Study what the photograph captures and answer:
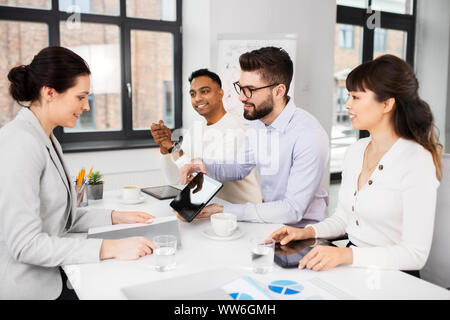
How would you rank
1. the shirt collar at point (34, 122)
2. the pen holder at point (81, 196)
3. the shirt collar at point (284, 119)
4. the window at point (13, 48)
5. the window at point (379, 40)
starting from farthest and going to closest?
the window at point (379, 40) → the window at point (13, 48) → the shirt collar at point (284, 119) → the pen holder at point (81, 196) → the shirt collar at point (34, 122)

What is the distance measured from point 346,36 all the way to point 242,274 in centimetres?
474

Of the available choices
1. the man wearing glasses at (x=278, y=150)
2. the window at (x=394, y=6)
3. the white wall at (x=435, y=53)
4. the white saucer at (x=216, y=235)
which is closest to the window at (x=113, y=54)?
the man wearing glasses at (x=278, y=150)

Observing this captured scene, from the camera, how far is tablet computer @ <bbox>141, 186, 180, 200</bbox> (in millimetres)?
1960

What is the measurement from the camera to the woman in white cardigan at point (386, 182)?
3.88 feet

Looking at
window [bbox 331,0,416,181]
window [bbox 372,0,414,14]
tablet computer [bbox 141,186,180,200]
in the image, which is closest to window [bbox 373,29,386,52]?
window [bbox 331,0,416,181]

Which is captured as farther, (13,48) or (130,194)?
(13,48)

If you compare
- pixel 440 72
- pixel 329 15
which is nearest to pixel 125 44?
pixel 329 15

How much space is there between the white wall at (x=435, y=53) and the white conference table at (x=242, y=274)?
4982mm

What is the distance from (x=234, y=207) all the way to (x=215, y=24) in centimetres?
259

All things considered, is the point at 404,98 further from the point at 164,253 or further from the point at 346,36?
the point at 346,36

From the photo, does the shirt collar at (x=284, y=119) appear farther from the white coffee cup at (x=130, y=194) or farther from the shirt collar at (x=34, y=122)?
the shirt collar at (x=34, y=122)

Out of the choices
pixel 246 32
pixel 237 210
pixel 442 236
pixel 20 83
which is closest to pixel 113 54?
pixel 246 32

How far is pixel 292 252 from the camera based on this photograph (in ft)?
3.97
